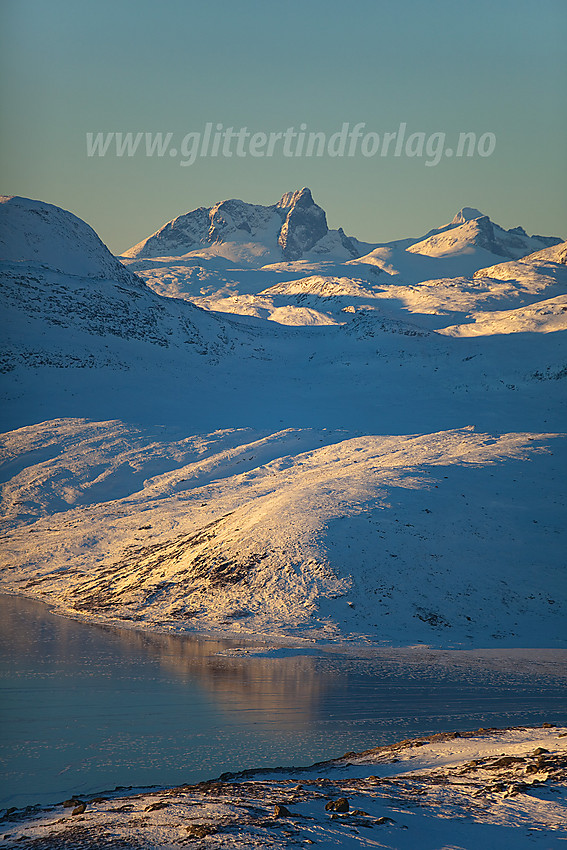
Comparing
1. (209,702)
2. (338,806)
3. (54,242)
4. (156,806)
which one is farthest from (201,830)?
(54,242)

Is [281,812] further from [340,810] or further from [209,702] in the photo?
[209,702]

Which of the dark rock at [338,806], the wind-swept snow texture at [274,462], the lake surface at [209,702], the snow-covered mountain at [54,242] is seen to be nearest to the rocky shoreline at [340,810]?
the dark rock at [338,806]

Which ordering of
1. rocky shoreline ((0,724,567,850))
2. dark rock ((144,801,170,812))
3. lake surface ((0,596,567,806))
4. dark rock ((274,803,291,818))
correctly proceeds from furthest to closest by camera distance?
lake surface ((0,596,567,806)) → dark rock ((144,801,170,812)) → dark rock ((274,803,291,818)) → rocky shoreline ((0,724,567,850))

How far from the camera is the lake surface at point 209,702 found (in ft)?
72.6

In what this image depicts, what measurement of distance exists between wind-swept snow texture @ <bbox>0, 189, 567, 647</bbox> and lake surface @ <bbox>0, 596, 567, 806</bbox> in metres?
3.99

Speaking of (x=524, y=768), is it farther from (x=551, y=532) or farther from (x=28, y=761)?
(x=551, y=532)

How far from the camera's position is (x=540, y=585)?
136ft

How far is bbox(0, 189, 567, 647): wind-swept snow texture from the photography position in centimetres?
A: 4091

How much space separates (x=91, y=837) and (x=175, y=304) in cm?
10604

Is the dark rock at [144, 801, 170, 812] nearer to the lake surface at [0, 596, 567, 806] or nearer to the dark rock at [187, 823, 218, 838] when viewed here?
the dark rock at [187, 823, 218, 838]

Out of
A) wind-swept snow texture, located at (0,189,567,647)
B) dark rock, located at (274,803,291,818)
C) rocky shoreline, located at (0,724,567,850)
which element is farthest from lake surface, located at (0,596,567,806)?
dark rock, located at (274,803,291,818)

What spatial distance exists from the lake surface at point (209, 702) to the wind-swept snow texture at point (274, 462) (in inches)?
157

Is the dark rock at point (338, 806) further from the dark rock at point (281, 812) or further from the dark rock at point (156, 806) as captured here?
the dark rock at point (156, 806)

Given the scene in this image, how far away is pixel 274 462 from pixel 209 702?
39748mm
